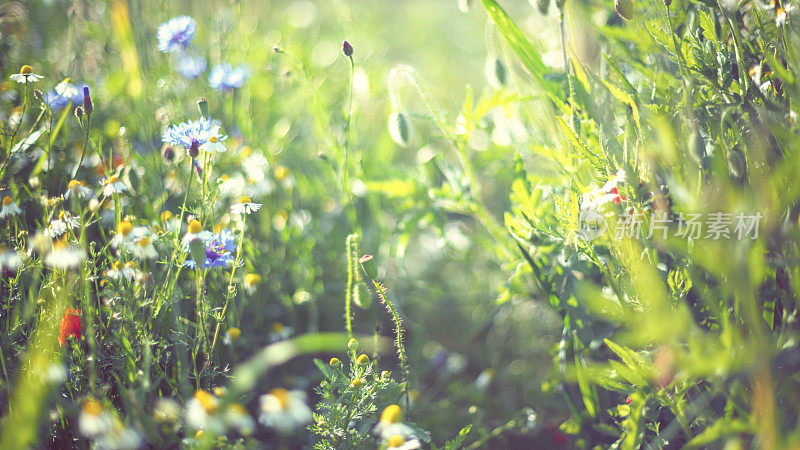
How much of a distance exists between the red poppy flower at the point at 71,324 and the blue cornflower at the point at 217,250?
0.65 ft

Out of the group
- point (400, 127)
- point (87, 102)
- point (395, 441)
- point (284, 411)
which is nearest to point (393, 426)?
point (395, 441)

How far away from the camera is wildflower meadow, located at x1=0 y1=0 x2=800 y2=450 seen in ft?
2.52

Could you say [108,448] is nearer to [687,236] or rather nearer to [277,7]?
[687,236]

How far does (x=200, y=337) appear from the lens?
3.07ft

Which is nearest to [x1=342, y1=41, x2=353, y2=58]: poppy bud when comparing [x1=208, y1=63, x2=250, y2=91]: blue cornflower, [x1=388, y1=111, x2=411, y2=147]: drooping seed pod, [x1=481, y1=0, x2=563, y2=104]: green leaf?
[x1=388, y1=111, x2=411, y2=147]: drooping seed pod

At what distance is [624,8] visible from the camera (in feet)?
3.01

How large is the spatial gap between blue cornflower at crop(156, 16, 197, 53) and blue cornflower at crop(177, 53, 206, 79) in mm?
115

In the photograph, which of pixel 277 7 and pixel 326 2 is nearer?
pixel 326 2

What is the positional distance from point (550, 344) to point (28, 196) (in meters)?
1.33

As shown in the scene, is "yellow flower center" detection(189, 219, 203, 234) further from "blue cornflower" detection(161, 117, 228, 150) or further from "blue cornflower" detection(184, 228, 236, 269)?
"blue cornflower" detection(161, 117, 228, 150)

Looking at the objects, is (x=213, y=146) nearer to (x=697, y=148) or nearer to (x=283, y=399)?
(x=283, y=399)

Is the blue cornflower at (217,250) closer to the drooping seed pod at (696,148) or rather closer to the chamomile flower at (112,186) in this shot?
the chamomile flower at (112,186)

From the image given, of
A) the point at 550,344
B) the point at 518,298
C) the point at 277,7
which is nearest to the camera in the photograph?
the point at 518,298

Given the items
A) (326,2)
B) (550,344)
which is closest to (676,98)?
(550,344)
